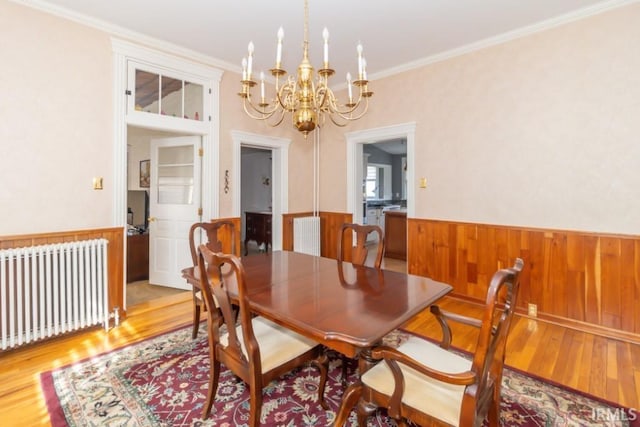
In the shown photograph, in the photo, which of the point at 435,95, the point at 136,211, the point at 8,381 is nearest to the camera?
the point at 8,381

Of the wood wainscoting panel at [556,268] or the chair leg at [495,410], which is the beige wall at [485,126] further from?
the chair leg at [495,410]

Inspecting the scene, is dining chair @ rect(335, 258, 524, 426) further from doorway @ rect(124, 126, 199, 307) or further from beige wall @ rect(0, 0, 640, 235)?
doorway @ rect(124, 126, 199, 307)

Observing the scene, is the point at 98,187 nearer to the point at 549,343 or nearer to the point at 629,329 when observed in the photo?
the point at 549,343

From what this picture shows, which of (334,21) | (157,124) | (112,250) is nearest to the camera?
(334,21)

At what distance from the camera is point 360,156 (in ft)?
15.5

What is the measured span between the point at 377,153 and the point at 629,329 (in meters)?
7.12

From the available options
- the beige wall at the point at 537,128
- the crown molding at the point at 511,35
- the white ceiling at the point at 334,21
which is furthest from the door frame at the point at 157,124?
the beige wall at the point at 537,128

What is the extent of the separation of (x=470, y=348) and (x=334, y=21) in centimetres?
308

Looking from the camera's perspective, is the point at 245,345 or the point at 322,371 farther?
the point at 322,371

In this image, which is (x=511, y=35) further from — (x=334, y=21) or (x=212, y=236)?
(x=212, y=236)

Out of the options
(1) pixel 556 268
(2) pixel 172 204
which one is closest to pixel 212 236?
(2) pixel 172 204

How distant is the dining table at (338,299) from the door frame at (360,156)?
2.07m

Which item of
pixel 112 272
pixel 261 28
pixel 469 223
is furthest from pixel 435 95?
pixel 112 272

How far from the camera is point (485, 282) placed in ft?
11.3
